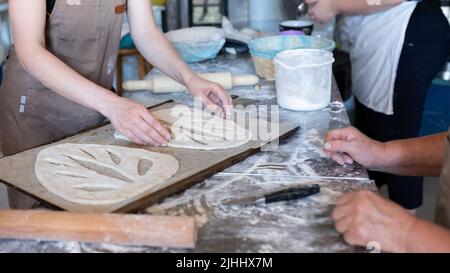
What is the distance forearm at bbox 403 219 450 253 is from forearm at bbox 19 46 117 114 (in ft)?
2.55

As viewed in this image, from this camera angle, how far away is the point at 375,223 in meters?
0.90

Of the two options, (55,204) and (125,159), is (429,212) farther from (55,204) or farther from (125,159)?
(55,204)

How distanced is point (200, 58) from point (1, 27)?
76.3 inches

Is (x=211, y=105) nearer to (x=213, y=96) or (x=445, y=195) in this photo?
(x=213, y=96)

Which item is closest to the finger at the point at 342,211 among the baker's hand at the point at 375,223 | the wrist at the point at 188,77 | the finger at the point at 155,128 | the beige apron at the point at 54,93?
the baker's hand at the point at 375,223

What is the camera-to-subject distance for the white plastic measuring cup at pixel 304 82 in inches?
61.5

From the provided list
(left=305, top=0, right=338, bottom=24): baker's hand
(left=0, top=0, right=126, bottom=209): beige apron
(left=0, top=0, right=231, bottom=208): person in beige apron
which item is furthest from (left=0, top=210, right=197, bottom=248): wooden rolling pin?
(left=305, top=0, right=338, bottom=24): baker's hand

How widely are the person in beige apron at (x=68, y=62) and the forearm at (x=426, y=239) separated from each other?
79 cm

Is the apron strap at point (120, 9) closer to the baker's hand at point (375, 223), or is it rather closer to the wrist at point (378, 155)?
the wrist at point (378, 155)

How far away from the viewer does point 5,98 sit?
162 centimetres
